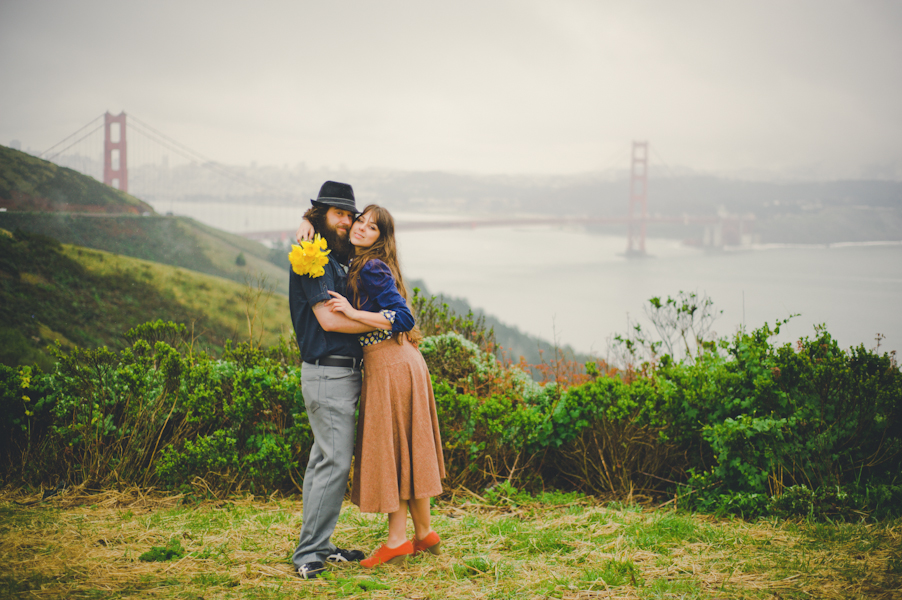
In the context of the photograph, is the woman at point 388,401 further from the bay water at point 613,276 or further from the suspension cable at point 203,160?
the suspension cable at point 203,160

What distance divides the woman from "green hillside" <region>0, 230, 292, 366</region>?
243cm

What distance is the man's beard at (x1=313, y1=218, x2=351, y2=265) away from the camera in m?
2.03

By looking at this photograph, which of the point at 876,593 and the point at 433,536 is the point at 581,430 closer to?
the point at 433,536

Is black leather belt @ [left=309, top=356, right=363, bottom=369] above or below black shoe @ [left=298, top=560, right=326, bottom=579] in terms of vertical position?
above

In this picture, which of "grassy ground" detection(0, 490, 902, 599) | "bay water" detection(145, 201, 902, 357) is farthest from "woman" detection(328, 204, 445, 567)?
"bay water" detection(145, 201, 902, 357)

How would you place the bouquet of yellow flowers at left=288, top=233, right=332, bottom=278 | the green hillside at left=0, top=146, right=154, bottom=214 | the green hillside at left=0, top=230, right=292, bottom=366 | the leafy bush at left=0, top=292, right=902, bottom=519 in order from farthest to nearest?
the green hillside at left=0, top=146, right=154, bottom=214
the green hillside at left=0, top=230, right=292, bottom=366
the leafy bush at left=0, top=292, right=902, bottom=519
the bouquet of yellow flowers at left=288, top=233, right=332, bottom=278

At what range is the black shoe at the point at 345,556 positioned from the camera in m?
1.97

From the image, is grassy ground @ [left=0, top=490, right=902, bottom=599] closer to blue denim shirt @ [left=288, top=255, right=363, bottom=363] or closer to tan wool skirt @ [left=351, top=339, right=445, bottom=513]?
tan wool skirt @ [left=351, top=339, right=445, bottom=513]

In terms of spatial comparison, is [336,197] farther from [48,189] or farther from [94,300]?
[48,189]

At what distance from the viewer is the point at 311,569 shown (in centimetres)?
186

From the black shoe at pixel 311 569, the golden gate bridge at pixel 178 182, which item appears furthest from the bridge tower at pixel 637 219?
the black shoe at pixel 311 569

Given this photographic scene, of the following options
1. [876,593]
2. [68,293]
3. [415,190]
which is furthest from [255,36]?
[876,593]

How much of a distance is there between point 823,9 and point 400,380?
799cm

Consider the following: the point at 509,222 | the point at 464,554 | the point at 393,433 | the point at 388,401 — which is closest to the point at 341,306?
the point at 388,401
